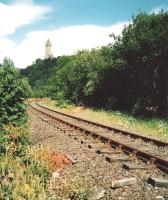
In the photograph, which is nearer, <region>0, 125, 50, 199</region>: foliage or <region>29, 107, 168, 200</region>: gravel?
<region>0, 125, 50, 199</region>: foliage

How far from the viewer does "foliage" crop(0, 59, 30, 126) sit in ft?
42.4

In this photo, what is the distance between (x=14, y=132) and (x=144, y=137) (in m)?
6.05

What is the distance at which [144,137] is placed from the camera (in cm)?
1591

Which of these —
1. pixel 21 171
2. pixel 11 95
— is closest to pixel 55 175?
pixel 21 171

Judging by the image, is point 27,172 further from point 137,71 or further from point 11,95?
point 137,71

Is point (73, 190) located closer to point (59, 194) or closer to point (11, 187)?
point (59, 194)

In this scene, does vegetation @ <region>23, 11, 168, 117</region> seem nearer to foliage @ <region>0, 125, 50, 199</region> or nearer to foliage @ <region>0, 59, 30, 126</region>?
foliage @ <region>0, 59, 30, 126</region>

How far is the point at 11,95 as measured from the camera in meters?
13.0

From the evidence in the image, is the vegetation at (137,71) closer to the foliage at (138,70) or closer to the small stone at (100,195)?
the foliage at (138,70)

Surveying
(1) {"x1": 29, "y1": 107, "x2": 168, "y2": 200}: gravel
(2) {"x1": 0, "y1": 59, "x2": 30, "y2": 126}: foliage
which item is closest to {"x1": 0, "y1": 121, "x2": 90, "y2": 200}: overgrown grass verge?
(1) {"x1": 29, "y1": 107, "x2": 168, "y2": 200}: gravel

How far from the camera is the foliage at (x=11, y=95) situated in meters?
12.9

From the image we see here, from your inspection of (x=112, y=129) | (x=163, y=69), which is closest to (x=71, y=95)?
(x=163, y=69)

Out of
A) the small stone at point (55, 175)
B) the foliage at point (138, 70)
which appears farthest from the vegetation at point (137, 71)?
the small stone at point (55, 175)

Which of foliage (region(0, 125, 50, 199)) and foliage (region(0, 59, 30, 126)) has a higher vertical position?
foliage (region(0, 59, 30, 126))
